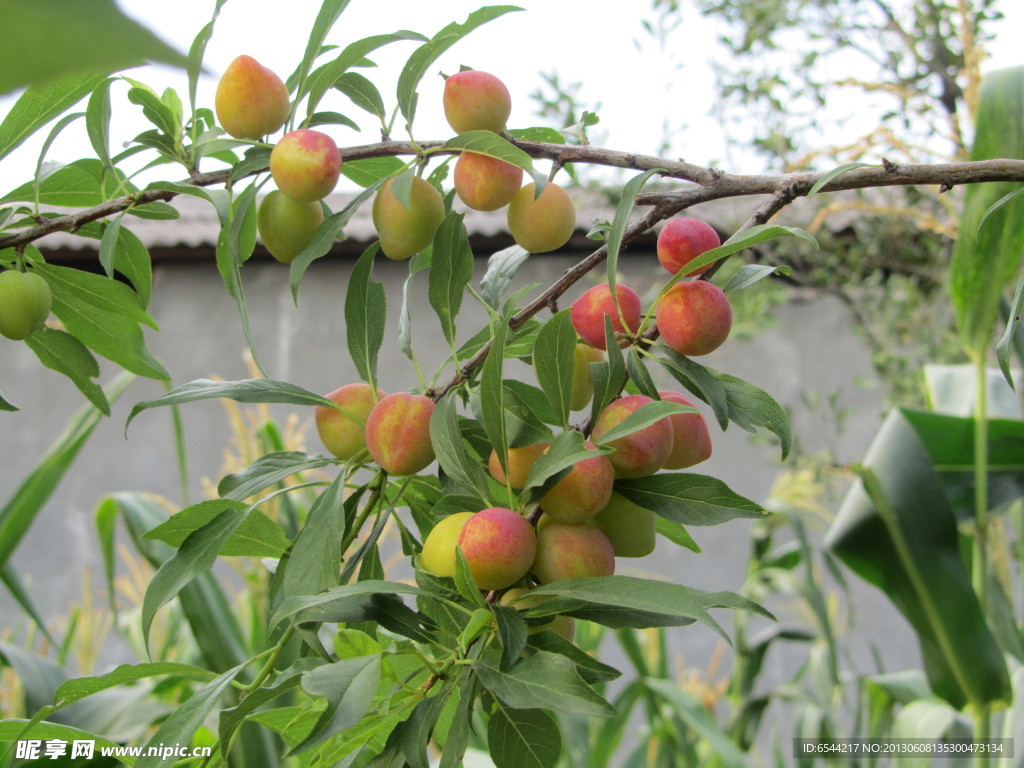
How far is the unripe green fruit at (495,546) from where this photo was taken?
0.29m

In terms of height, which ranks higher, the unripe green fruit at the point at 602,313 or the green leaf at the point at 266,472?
the unripe green fruit at the point at 602,313

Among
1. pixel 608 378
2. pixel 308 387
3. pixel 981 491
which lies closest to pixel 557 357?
pixel 608 378

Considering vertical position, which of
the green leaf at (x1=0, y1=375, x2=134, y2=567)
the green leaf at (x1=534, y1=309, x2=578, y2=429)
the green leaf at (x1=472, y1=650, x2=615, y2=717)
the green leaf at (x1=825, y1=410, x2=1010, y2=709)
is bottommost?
the green leaf at (x1=825, y1=410, x2=1010, y2=709)

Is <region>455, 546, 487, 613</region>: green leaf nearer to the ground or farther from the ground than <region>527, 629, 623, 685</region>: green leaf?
farther from the ground

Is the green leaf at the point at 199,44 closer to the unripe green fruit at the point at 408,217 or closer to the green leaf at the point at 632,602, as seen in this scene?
the unripe green fruit at the point at 408,217

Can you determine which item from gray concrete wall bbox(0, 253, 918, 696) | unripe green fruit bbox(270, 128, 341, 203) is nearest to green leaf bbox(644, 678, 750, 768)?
unripe green fruit bbox(270, 128, 341, 203)

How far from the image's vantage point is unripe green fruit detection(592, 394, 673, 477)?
0.32m

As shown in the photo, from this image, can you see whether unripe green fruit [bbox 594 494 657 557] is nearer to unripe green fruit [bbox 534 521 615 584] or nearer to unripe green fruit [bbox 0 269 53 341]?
unripe green fruit [bbox 534 521 615 584]

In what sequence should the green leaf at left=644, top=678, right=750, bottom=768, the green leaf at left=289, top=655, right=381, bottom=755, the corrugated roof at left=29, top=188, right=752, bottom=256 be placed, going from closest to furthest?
the green leaf at left=289, top=655, right=381, bottom=755, the green leaf at left=644, top=678, right=750, bottom=768, the corrugated roof at left=29, top=188, right=752, bottom=256

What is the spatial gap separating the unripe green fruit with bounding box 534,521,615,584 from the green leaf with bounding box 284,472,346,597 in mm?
76

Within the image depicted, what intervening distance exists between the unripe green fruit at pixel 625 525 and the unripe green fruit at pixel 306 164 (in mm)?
163

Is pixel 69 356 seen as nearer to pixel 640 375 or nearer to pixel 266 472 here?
pixel 266 472

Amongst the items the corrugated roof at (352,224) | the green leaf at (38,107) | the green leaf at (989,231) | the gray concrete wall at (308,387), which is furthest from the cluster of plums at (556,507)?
the gray concrete wall at (308,387)

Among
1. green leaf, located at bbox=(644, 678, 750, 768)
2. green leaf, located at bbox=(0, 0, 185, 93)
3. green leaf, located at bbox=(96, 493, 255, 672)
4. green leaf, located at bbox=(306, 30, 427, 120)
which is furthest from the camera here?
green leaf, located at bbox=(644, 678, 750, 768)
